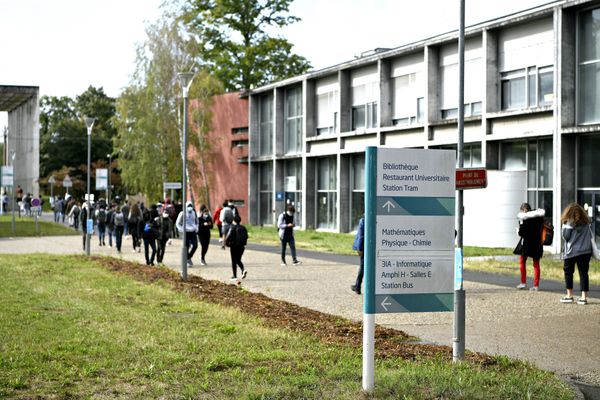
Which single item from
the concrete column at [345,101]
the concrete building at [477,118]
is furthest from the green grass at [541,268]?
the concrete column at [345,101]

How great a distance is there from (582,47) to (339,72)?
63.4 ft

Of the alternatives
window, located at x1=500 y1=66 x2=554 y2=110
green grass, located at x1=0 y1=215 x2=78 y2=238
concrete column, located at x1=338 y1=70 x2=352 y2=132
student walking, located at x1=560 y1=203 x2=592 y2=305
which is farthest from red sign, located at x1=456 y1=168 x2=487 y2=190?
concrete column, located at x1=338 y1=70 x2=352 y2=132

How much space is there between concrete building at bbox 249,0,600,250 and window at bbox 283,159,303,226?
69 millimetres

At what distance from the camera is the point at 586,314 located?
48.7 feet

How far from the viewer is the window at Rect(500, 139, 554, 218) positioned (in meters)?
35.2

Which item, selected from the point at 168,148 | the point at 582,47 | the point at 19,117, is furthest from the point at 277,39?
the point at 582,47

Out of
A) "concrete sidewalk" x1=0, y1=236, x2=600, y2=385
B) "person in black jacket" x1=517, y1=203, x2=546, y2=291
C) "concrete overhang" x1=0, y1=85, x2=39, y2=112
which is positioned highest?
"concrete overhang" x1=0, y1=85, x2=39, y2=112

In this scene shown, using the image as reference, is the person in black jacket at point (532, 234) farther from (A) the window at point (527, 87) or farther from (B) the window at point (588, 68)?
(A) the window at point (527, 87)

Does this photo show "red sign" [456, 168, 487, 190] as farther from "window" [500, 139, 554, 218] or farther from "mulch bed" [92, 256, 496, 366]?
"window" [500, 139, 554, 218]

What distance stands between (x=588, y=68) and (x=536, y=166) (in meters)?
4.79

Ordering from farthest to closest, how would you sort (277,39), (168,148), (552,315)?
(277,39)
(168,148)
(552,315)

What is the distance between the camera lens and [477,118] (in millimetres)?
38438

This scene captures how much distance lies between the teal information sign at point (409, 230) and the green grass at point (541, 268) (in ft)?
41.2

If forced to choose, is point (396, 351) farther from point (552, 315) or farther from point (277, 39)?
point (277, 39)
